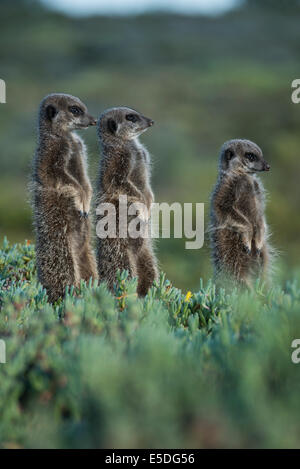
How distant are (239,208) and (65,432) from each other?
121 inches

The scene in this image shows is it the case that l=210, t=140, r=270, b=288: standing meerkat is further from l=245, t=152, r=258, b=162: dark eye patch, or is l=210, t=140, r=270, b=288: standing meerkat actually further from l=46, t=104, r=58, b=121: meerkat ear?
l=46, t=104, r=58, b=121: meerkat ear

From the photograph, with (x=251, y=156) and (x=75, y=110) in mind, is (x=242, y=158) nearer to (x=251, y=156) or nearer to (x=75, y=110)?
(x=251, y=156)

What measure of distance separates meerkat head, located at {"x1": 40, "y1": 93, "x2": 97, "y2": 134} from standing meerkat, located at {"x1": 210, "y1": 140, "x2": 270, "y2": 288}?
1200 mm

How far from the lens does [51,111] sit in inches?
203

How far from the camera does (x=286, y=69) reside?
45.5 metres

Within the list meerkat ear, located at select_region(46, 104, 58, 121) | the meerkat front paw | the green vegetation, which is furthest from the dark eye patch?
the green vegetation

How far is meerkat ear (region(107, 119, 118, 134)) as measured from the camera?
17.3ft

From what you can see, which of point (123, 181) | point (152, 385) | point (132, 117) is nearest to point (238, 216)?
point (123, 181)

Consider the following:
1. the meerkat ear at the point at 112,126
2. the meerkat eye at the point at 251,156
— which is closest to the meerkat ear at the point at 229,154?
the meerkat eye at the point at 251,156

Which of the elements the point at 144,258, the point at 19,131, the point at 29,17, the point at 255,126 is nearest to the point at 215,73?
the point at 255,126

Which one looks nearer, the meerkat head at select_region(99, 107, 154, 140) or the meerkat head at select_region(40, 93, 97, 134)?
the meerkat head at select_region(40, 93, 97, 134)

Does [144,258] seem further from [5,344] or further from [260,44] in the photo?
[260,44]

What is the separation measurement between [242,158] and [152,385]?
3306 millimetres

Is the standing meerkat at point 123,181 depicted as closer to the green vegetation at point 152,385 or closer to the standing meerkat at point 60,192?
the standing meerkat at point 60,192
